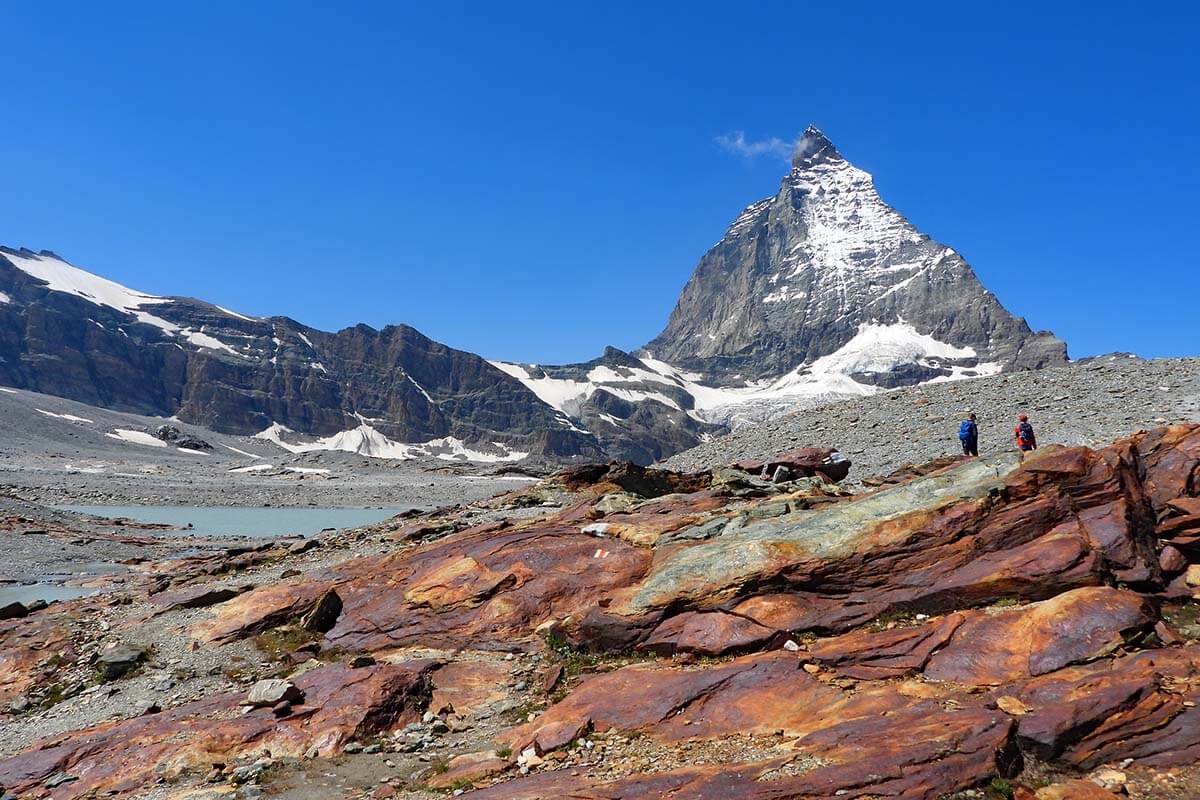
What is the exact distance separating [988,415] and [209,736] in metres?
36.9

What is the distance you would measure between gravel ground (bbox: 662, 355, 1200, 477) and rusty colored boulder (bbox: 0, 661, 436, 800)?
991 inches

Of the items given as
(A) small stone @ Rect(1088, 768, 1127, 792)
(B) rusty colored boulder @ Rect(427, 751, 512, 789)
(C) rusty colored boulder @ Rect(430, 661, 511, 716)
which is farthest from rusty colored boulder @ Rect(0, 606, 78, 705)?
(A) small stone @ Rect(1088, 768, 1127, 792)

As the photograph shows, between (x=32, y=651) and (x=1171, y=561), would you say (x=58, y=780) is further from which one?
(x=1171, y=561)

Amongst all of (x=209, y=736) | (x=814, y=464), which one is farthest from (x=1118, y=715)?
(x=814, y=464)

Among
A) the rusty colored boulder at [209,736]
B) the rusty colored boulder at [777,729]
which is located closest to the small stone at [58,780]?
the rusty colored boulder at [209,736]

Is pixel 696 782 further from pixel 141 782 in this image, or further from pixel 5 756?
pixel 5 756

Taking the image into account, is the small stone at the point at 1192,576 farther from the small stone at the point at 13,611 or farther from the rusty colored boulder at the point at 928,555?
the small stone at the point at 13,611

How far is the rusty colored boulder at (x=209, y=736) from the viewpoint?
11742 mm

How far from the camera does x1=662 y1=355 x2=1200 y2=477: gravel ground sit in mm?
31797

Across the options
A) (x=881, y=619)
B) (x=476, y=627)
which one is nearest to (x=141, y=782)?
Result: (x=476, y=627)

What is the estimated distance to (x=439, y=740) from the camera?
1214 centimetres

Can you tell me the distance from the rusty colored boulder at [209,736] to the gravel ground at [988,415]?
25173 mm

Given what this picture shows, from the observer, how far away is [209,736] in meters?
12.4

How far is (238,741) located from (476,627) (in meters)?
5.33
